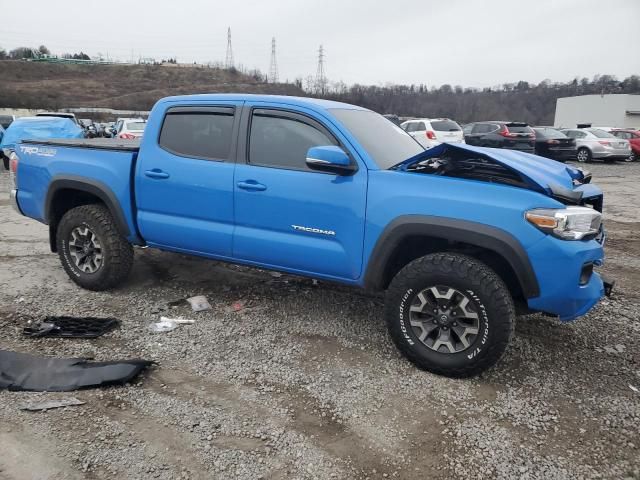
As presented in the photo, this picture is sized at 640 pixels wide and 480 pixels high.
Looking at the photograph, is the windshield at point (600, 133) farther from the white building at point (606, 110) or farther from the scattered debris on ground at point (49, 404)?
the white building at point (606, 110)

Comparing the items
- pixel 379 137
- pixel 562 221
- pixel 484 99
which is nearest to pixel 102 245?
pixel 379 137

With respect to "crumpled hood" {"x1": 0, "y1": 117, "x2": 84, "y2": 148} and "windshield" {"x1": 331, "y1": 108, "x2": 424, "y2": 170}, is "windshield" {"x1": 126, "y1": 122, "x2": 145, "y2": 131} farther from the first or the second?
"windshield" {"x1": 331, "y1": 108, "x2": 424, "y2": 170}

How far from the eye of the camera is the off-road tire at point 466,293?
325cm

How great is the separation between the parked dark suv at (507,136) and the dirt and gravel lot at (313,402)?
1452 cm

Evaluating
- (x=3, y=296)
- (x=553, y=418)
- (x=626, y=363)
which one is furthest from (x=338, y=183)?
(x=3, y=296)

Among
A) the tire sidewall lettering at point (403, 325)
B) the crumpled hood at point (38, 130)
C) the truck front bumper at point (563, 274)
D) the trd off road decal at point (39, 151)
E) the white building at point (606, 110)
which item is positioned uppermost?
the white building at point (606, 110)

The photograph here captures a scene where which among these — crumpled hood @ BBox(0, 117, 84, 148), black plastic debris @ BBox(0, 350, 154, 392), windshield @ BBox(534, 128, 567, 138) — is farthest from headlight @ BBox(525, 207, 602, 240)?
windshield @ BBox(534, 128, 567, 138)

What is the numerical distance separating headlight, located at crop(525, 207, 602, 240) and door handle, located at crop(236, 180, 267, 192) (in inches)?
75.1

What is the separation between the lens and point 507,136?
1842cm

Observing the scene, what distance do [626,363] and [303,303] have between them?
8.59 feet

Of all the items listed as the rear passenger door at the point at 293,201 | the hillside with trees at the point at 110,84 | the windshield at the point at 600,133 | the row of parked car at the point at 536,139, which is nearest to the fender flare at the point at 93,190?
the rear passenger door at the point at 293,201

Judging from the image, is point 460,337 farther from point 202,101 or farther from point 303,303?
point 202,101

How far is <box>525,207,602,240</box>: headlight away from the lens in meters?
3.11

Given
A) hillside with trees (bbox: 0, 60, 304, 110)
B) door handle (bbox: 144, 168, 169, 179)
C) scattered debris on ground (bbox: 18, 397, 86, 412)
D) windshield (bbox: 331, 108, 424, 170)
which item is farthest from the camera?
hillside with trees (bbox: 0, 60, 304, 110)
